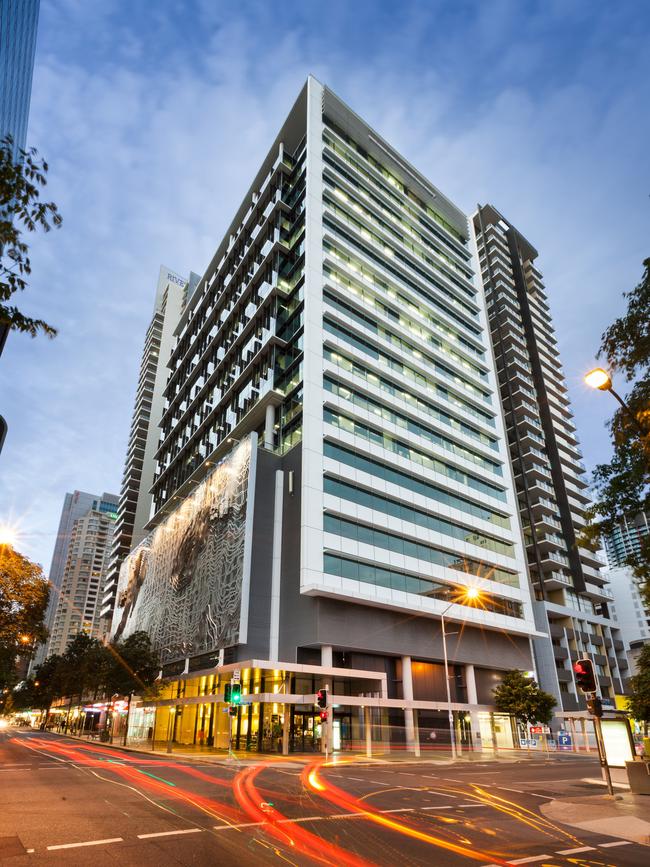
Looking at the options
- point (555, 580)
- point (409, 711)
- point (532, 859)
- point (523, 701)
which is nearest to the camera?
point (532, 859)

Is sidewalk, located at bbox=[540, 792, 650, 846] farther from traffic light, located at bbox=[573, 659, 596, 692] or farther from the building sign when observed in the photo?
the building sign

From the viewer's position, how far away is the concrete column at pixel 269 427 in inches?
2103

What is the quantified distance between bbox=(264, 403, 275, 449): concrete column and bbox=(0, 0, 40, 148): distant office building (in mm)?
33653

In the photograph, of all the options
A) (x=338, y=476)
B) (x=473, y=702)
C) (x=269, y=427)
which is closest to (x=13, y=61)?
(x=338, y=476)

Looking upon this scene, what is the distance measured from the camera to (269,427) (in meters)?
54.3

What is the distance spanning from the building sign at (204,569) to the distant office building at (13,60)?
32.8 meters

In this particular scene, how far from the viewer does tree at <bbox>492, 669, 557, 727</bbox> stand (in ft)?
174

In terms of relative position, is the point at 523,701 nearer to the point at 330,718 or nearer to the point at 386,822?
the point at 330,718

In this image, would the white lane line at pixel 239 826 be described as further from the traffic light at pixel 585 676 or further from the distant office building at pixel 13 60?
the distant office building at pixel 13 60

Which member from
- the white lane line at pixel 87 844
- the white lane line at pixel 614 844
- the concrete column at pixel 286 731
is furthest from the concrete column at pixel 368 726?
the white lane line at pixel 87 844

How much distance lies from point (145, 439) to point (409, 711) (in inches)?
3521

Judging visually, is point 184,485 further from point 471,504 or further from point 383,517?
point 471,504

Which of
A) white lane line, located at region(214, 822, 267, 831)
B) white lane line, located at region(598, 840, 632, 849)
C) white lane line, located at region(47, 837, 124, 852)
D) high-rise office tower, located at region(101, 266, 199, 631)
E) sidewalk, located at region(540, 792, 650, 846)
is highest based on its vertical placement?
high-rise office tower, located at region(101, 266, 199, 631)

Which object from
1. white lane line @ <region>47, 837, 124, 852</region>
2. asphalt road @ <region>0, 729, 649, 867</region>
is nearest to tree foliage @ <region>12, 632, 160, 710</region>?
asphalt road @ <region>0, 729, 649, 867</region>
